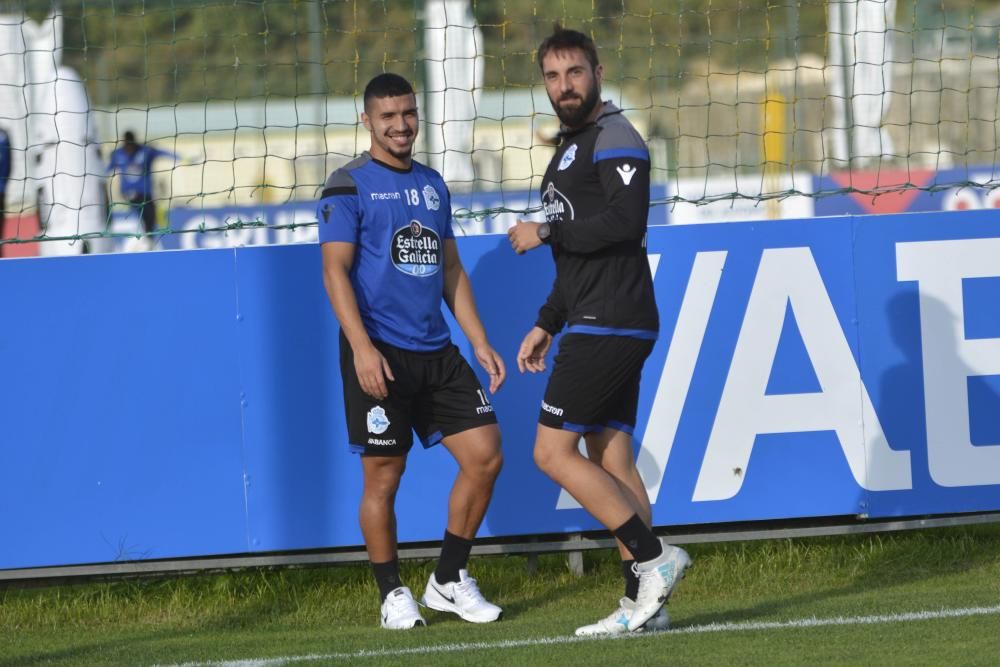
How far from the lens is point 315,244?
609cm

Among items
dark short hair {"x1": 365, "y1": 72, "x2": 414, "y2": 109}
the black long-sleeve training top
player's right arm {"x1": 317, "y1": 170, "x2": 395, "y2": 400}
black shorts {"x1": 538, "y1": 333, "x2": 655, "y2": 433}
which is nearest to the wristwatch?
the black long-sleeve training top

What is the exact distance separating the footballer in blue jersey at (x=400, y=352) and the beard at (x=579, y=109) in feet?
2.50

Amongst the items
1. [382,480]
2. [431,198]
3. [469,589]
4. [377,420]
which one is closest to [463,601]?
[469,589]

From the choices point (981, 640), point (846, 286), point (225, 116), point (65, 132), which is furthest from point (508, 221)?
point (225, 116)

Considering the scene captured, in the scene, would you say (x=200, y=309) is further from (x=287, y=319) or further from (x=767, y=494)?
(x=767, y=494)

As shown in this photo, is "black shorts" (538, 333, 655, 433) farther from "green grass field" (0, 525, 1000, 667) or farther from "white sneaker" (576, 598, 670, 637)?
"green grass field" (0, 525, 1000, 667)

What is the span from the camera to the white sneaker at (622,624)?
15.8 feet

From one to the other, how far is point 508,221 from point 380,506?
8.23 meters

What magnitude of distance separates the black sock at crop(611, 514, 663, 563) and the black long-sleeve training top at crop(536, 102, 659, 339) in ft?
2.10

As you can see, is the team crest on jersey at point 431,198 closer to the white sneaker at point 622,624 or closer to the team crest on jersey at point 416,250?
the team crest on jersey at point 416,250

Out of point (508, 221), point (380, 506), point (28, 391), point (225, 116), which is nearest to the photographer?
point (380, 506)

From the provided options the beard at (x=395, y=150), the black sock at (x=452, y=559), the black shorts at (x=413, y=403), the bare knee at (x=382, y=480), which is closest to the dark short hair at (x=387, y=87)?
the beard at (x=395, y=150)

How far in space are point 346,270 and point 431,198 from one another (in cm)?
46

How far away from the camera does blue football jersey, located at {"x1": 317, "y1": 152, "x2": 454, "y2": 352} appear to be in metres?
5.31
